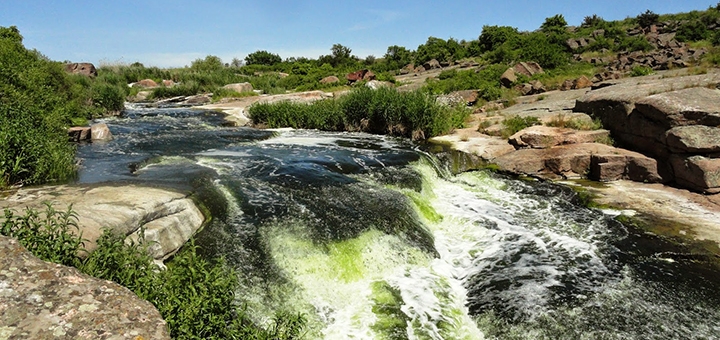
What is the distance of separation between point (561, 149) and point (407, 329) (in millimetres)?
9366

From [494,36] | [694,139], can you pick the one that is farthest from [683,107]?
[494,36]

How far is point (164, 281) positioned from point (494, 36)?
4845 centimetres

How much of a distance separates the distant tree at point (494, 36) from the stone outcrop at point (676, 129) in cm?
3529

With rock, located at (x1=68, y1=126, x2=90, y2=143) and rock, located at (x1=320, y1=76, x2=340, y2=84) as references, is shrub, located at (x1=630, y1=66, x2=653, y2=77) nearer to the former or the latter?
rock, located at (x1=320, y1=76, x2=340, y2=84)

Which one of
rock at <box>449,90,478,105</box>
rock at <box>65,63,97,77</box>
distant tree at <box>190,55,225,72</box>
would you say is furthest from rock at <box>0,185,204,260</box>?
distant tree at <box>190,55,225,72</box>

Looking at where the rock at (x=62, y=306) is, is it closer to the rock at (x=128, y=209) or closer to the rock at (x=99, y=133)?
the rock at (x=128, y=209)

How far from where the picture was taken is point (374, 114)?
17.0 m

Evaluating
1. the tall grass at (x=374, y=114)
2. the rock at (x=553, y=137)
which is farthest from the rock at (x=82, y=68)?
the rock at (x=553, y=137)

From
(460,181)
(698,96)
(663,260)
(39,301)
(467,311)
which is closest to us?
(39,301)

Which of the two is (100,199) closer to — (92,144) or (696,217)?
(92,144)

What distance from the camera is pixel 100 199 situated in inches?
242

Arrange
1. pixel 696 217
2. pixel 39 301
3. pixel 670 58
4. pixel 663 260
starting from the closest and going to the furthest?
pixel 39 301, pixel 663 260, pixel 696 217, pixel 670 58

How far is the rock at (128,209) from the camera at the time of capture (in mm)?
5246

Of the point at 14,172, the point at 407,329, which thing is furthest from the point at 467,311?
the point at 14,172
